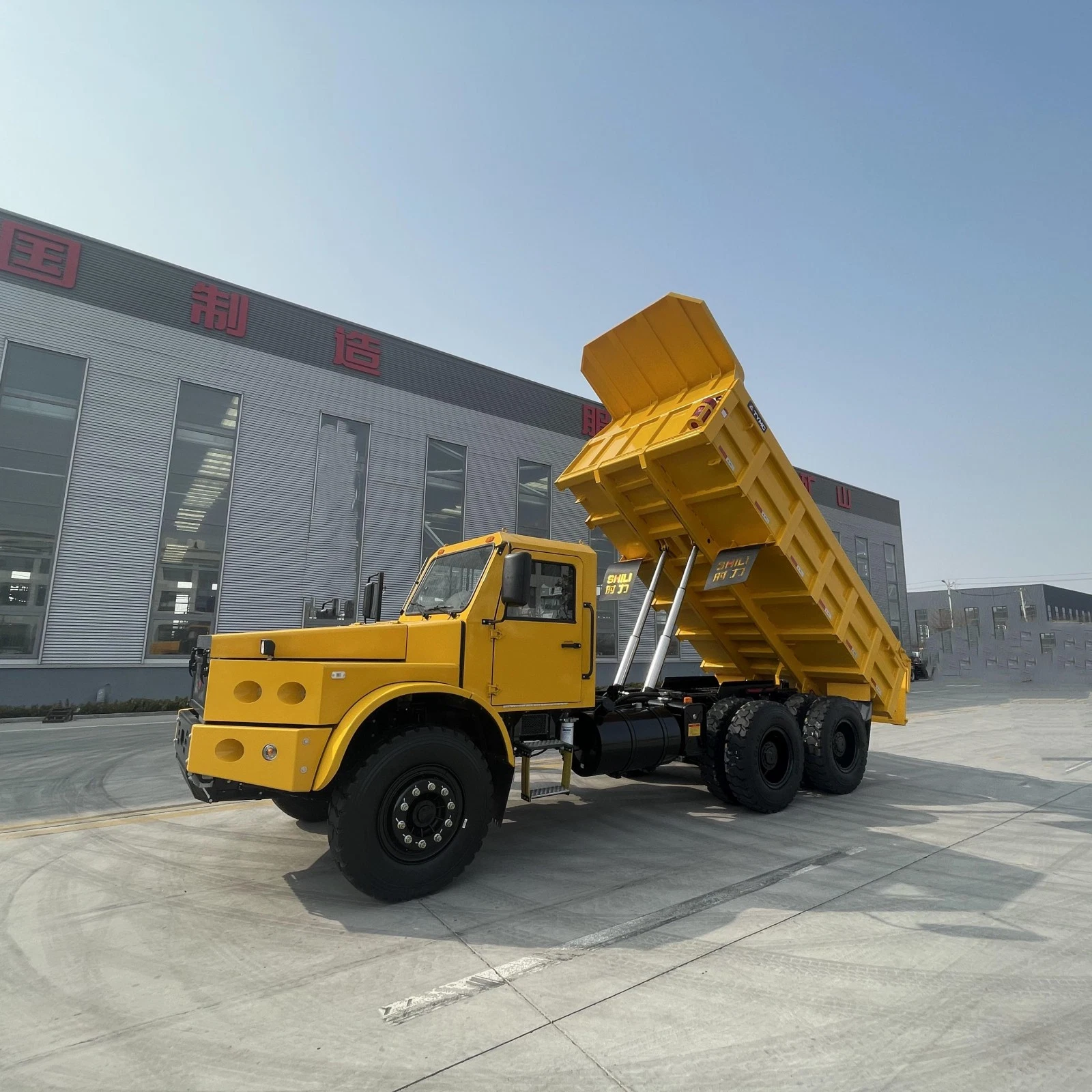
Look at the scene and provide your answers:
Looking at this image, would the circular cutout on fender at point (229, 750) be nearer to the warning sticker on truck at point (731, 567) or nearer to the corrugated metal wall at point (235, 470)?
the warning sticker on truck at point (731, 567)

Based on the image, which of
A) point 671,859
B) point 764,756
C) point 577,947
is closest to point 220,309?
point 764,756

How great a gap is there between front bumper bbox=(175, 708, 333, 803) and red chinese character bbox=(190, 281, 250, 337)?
56.2 ft

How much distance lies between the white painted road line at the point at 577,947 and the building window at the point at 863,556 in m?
37.8

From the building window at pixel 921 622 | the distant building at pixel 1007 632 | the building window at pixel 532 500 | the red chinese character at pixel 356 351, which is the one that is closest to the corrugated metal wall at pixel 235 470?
the red chinese character at pixel 356 351

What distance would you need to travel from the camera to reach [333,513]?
19.5 m

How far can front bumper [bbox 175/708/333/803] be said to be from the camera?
3.98 m

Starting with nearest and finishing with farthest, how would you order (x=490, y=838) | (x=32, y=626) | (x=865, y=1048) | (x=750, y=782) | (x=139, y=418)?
(x=865, y=1048) < (x=490, y=838) < (x=750, y=782) < (x=32, y=626) < (x=139, y=418)

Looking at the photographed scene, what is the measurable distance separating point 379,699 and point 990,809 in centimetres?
705

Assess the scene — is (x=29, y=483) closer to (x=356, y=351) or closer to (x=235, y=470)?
(x=235, y=470)

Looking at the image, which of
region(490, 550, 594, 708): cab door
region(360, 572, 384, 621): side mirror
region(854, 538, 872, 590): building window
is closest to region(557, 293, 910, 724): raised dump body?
region(490, 550, 594, 708): cab door

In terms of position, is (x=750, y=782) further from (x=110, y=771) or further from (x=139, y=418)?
(x=139, y=418)

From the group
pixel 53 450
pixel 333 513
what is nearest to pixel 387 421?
pixel 333 513

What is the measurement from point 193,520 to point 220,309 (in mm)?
6163

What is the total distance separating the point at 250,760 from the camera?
4.11 m
